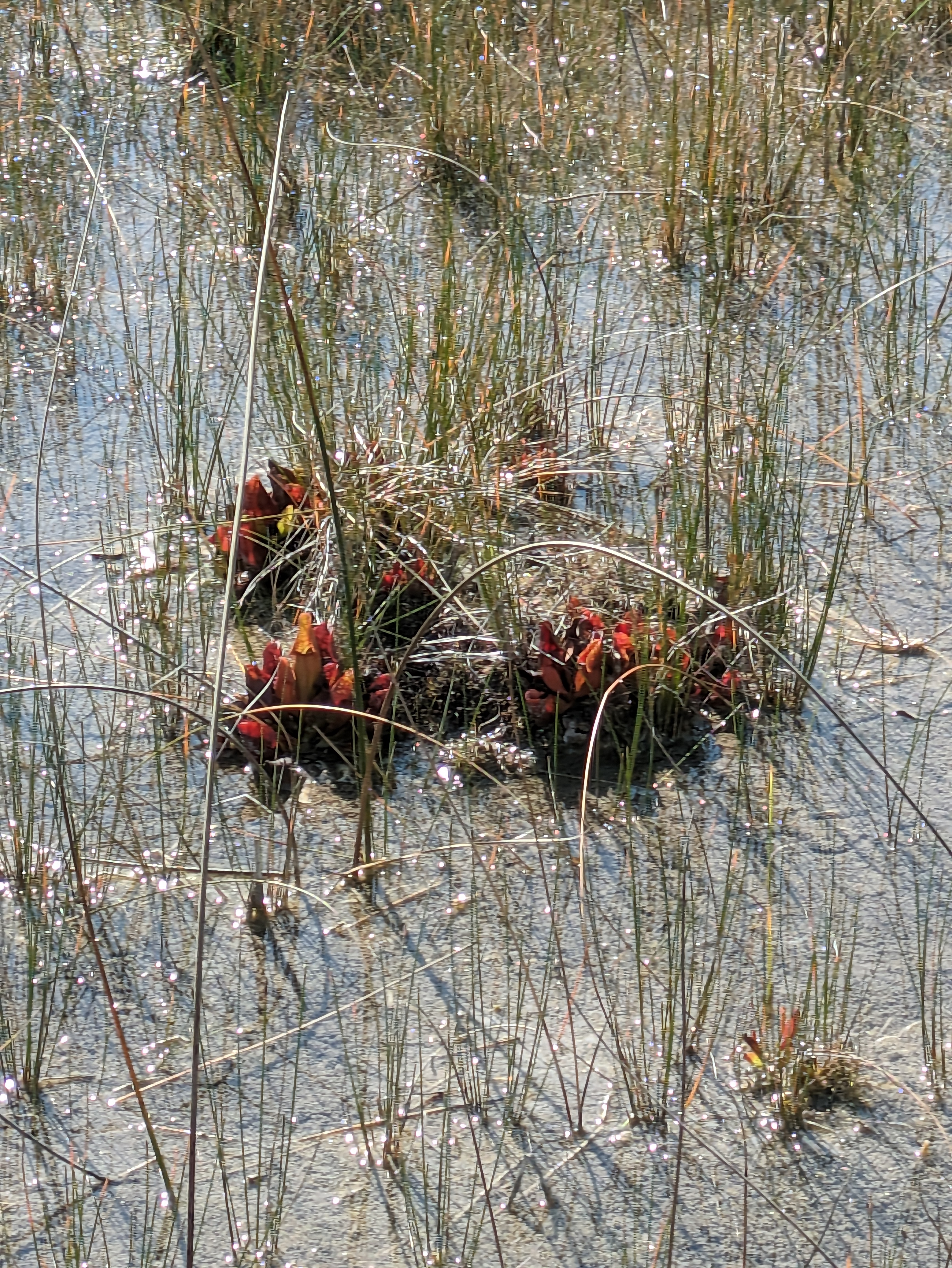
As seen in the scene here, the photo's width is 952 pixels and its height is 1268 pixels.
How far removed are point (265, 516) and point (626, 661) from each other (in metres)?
0.86

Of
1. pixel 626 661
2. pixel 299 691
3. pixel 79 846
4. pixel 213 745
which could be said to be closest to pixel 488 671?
pixel 626 661

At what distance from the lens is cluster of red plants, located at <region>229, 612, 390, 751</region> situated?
8.81 feet

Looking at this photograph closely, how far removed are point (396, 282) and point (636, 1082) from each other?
104 inches

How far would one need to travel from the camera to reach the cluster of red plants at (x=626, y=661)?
2.71 m

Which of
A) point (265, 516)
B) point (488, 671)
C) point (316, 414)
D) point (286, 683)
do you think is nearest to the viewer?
point (316, 414)

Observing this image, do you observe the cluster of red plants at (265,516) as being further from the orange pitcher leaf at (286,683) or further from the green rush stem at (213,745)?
the green rush stem at (213,745)

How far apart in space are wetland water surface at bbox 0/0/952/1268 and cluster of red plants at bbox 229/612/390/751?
0.19ft

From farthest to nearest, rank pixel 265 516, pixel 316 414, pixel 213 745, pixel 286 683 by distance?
pixel 265 516
pixel 286 683
pixel 316 414
pixel 213 745

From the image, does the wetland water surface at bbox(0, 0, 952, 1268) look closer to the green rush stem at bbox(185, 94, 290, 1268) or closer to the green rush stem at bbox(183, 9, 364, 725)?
the green rush stem at bbox(183, 9, 364, 725)

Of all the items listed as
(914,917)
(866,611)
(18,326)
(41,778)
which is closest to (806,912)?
(914,917)

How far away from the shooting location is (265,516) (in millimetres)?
3127

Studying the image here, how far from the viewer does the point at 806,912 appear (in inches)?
94.0

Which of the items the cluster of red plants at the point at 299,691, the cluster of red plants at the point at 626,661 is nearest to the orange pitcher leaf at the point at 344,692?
the cluster of red plants at the point at 299,691

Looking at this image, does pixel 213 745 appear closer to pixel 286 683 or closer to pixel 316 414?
pixel 316 414
